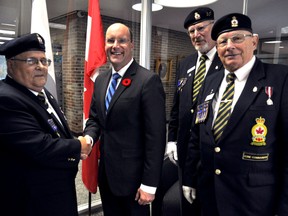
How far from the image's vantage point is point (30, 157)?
1.30m

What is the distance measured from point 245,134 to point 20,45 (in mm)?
1232

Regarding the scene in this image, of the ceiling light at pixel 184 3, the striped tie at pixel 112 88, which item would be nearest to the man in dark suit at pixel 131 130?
the striped tie at pixel 112 88

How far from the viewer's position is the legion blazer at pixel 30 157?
1251mm

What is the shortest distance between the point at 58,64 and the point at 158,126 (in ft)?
9.72

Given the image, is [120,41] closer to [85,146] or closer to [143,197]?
[85,146]

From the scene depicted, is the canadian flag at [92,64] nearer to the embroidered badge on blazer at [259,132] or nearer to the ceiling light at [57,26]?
the embroidered badge on blazer at [259,132]

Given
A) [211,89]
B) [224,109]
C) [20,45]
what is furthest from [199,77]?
[20,45]

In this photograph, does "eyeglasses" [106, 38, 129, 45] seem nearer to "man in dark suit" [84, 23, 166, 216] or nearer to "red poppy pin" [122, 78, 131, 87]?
"man in dark suit" [84, 23, 166, 216]

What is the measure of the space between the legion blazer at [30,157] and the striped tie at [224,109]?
79cm

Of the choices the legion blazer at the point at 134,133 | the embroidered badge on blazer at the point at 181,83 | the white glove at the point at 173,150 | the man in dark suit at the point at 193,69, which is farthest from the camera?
the white glove at the point at 173,150

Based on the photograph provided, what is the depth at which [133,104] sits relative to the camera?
1579 millimetres

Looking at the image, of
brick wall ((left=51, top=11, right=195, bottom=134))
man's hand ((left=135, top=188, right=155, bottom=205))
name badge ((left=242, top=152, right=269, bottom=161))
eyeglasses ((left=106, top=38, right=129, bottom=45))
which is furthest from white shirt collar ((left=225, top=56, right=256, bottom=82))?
brick wall ((left=51, top=11, right=195, bottom=134))

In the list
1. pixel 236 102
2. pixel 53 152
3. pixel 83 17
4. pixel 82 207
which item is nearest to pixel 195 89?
pixel 236 102

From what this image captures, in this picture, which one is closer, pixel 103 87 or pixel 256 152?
pixel 256 152
